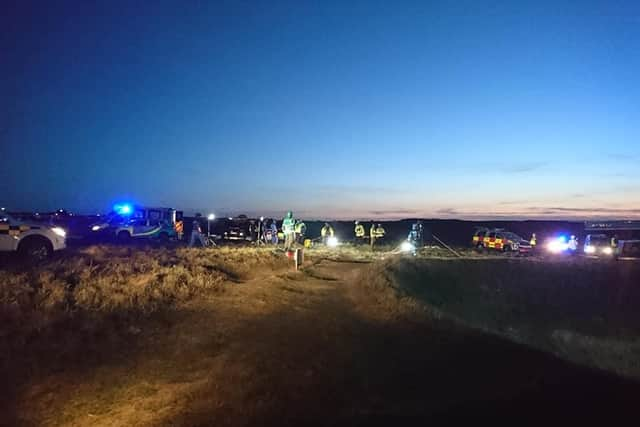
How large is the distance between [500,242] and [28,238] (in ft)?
94.6

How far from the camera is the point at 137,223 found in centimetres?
2697

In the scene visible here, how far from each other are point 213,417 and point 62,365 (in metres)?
2.94

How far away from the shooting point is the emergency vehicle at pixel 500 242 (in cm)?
3375

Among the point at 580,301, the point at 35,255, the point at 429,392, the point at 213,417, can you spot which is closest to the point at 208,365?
the point at 213,417

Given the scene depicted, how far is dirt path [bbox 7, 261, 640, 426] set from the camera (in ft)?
20.3

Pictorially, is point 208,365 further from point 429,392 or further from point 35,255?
point 35,255

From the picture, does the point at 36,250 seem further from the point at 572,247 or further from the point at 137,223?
the point at 572,247

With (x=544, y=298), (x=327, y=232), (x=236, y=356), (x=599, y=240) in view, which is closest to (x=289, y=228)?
(x=327, y=232)

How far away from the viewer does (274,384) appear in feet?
23.1

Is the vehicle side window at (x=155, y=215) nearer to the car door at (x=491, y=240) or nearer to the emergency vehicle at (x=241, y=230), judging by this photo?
the emergency vehicle at (x=241, y=230)

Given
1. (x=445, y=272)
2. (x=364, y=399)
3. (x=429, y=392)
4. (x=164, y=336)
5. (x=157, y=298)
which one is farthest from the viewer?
(x=445, y=272)

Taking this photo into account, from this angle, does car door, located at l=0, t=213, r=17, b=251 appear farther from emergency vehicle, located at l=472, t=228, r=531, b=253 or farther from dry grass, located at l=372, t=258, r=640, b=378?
emergency vehicle, located at l=472, t=228, r=531, b=253

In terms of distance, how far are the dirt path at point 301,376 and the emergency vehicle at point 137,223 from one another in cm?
1631

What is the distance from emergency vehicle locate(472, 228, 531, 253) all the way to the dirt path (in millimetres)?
24151
